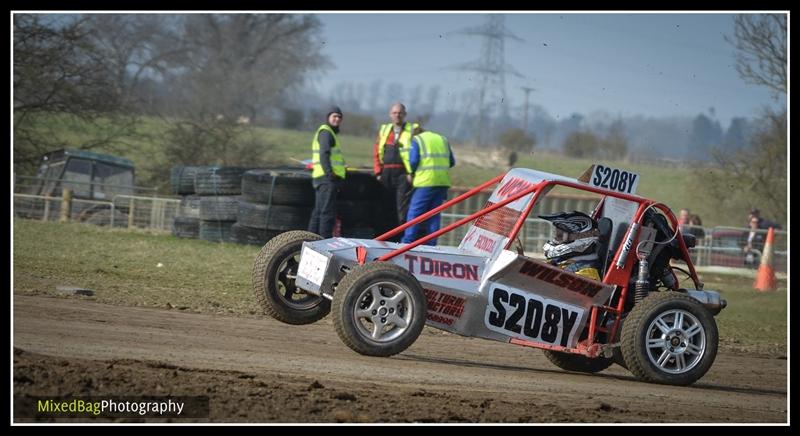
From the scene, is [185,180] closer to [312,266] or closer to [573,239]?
[312,266]

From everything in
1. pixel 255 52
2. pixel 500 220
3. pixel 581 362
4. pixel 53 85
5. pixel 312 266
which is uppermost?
pixel 255 52

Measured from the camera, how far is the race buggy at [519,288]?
7848mm

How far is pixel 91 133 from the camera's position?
31188 mm

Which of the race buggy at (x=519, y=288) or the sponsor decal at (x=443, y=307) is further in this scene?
the sponsor decal at (x=443, y=307)

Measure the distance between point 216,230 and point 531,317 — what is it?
1049 centimetres

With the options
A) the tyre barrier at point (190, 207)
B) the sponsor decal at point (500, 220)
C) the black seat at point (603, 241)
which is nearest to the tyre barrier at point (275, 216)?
the tyre barrier at point (190, 207)

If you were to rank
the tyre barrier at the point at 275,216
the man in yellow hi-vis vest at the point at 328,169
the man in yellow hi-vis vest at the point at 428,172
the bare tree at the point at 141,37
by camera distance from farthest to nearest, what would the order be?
1. the bare tree at the point at 141,37
2. the tyre barrier at the point at 275,216
3. the man in yellow hi-vis vest at the point at 328,169
4. the man in yellow hi-vis vest at the point at 428,172

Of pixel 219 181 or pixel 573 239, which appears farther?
pixel 219 181

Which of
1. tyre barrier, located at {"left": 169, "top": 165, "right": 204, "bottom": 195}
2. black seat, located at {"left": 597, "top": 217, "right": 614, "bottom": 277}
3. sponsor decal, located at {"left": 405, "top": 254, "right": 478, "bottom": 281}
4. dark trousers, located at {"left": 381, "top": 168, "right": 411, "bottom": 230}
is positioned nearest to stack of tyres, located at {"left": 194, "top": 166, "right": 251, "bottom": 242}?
tyre barrier, located at {"left": 169, "top": 165, "right": 204, "bottom": 195}

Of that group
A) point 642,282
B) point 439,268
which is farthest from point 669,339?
point 439,268

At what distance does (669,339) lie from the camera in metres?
8.41

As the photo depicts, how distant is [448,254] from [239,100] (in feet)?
152

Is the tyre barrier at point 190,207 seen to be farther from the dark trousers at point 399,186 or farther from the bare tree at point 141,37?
the bare tree at point 141,37

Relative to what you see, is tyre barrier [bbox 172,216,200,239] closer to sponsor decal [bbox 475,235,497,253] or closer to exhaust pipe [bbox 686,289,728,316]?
sponsor decal [bbox 475,235,497,253]
